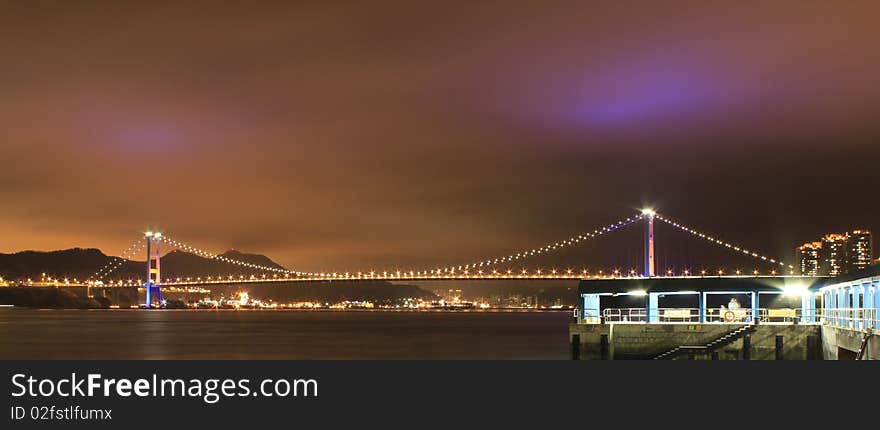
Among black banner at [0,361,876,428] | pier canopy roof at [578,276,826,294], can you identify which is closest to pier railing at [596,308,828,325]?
pier canopy roof at [578,276,826,294]

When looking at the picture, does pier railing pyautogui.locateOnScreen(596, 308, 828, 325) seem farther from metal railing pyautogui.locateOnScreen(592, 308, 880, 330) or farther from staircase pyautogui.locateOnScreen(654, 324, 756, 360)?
staircase pyautogui.locateOnScreen(654, 324, 756, 360)

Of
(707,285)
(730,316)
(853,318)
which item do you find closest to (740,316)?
(730,316)

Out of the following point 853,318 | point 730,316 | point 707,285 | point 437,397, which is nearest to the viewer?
point 437,397

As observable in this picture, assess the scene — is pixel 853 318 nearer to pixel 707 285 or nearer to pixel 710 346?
pixel 710 346

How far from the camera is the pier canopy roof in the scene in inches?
1892

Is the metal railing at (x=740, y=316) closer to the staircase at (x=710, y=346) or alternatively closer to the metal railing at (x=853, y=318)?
the metal railing at (x=853, y=318)

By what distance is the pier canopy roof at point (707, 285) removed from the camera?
48062mm

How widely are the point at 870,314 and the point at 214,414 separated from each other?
889 inches

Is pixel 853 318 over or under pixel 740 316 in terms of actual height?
over

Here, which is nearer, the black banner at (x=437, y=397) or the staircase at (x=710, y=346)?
the black banner at (x=437, y=397)

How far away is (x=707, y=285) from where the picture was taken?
161 ft

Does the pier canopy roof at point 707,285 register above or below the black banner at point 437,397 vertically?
above

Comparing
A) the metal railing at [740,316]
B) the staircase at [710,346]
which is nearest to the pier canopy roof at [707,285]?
the metal railing at [740,316]

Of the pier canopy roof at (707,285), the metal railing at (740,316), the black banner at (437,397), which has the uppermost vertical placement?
the pier canopy roof at (707,285)
